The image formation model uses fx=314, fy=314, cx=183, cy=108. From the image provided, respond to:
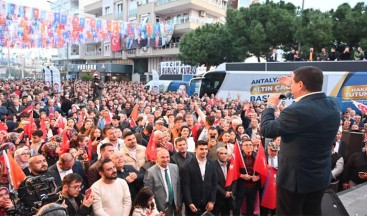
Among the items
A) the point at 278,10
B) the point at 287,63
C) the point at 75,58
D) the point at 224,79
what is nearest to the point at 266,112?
the point at 287,63

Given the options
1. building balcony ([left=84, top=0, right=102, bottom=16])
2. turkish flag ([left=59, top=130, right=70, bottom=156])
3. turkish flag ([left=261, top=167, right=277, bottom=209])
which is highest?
building balcony ([left=84, top=0, right=102, bottom=16])

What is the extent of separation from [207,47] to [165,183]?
26535 mm

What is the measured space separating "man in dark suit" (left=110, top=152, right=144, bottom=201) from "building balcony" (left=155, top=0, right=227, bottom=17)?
35048 millimetres

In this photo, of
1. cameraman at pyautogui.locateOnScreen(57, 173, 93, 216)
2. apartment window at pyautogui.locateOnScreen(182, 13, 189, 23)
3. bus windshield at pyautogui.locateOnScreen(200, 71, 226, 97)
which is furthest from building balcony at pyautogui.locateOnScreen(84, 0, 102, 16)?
cameraman at pyautogui.locateOnScreen(57, 173, 93, 216)

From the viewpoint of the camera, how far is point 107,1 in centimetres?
5134

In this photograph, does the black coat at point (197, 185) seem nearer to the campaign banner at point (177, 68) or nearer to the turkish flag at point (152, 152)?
the turkish flag at point (152, 152)

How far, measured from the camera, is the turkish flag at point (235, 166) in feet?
16.6

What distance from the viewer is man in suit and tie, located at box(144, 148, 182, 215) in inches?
175

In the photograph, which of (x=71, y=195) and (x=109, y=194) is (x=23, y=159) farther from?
(x=109, y=194)

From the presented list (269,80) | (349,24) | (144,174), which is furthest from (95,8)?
(144,174)

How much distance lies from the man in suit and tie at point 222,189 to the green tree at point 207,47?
78.2 feet

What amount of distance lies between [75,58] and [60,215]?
62.1 metres

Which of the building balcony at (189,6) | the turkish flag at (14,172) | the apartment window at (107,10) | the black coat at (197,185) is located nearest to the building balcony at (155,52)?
the building balcony at (189,6)

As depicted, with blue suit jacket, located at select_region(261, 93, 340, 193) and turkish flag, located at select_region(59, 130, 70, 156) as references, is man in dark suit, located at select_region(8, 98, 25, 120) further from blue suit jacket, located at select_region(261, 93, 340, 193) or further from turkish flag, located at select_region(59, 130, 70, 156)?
blue suit jacket, located at select_region(261, 93, 340, 193)
